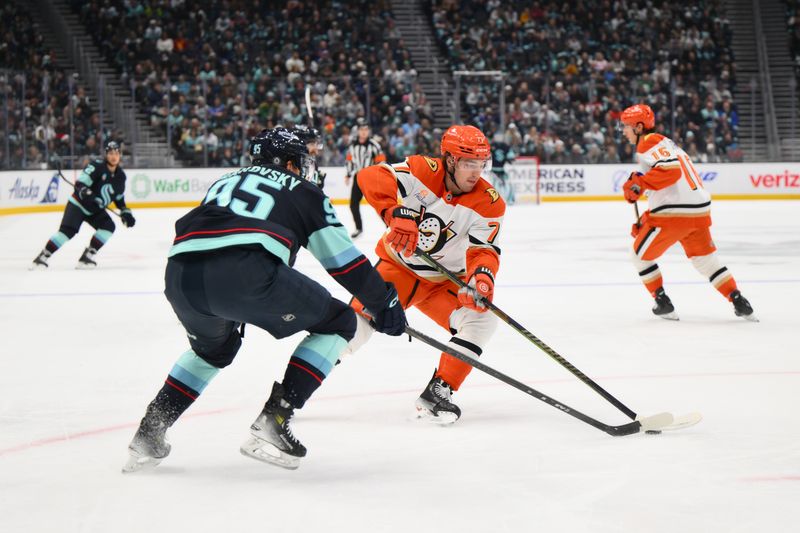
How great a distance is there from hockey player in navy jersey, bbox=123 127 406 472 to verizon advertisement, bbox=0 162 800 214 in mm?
13365

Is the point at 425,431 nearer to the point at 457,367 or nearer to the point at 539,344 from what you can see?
the point at 457,367

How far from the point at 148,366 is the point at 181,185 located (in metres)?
11.8

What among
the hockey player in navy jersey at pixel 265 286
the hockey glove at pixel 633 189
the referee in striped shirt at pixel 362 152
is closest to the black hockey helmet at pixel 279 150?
the hockey player in navy jersey at pixel 265 286

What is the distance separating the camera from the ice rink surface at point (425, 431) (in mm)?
2588

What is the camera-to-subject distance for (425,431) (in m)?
Result: 3.47

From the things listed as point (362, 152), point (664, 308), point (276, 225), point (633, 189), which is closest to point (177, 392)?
point (276, 225)

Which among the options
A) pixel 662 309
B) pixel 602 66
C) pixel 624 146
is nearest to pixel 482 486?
pixel 662 309

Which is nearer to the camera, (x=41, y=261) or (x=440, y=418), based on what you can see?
(x=440, y=418)

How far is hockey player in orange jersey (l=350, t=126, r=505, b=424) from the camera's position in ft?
11.9

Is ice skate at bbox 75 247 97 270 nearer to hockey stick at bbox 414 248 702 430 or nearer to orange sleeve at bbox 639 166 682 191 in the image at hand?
orange sleeve at bbox 639 166 682 191

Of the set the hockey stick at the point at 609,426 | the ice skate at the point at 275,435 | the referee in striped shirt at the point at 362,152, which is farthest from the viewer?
the referee in striped shirt at the point at 362,152

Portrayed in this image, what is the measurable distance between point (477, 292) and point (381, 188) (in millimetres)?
580

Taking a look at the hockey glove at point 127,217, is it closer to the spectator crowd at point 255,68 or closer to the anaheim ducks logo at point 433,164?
the anaheim ducks logo at point 433,164

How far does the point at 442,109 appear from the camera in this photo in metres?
17.9
